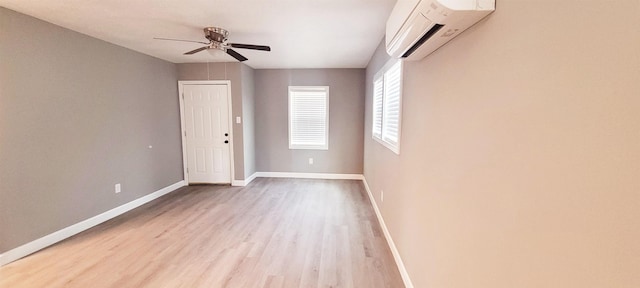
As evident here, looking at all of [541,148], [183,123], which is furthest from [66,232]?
[541,148]

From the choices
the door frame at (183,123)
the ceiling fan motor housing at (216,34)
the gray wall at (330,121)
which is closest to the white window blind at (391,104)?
the ceiling fan motor housing at (216,34)

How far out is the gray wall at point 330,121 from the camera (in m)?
5.21

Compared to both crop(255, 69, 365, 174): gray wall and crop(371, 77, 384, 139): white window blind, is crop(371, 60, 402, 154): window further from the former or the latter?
crop(255, 69, 365, 174): gray wall

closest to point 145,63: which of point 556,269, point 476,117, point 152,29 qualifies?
point 152,29

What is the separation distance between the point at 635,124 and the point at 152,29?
3.62 meters

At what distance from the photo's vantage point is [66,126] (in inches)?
111

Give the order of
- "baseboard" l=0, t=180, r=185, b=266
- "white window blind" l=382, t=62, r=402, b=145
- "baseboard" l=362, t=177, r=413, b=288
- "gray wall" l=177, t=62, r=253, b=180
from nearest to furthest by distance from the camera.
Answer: "baseboard" l=362, t=177, r=413, b=288, "baseboard" l=0, t=180, r=185, b=266, "white window blind" l=382, t=62, r=402, b=145, "gray wall" l=177, t=62, r=253, b=180

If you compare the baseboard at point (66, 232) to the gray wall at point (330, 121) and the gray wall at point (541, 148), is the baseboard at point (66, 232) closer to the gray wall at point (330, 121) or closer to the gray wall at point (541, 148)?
the gray wall at point (330, 121)

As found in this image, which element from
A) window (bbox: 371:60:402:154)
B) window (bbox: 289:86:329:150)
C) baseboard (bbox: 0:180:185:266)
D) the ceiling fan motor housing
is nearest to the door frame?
baseboard (bbox: 0:180:185:266)

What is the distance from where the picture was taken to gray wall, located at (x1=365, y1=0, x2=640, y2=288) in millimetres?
521

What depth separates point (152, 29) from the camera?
2832mm

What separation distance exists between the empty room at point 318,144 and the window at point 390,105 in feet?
0.12

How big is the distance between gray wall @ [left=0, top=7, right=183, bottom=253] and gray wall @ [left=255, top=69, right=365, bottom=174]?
1.95 meters

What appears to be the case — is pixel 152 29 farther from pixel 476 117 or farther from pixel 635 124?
pixel 635 124
